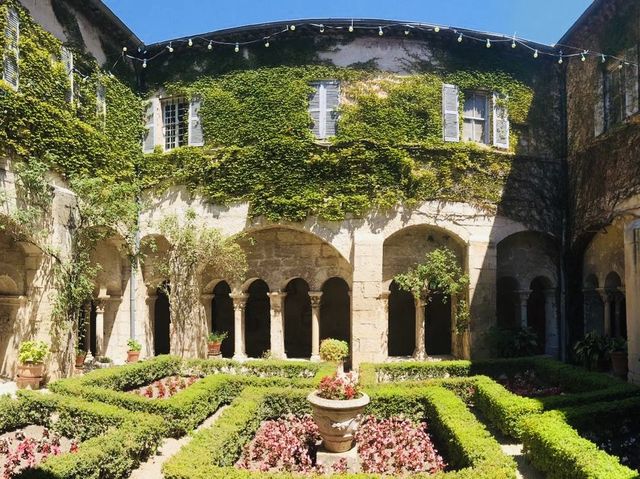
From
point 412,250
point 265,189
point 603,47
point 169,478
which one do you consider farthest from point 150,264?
point 603,47

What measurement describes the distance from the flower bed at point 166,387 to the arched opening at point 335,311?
713 cm

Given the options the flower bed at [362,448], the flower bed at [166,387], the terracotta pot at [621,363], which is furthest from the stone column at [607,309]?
the flower bed at [166,387]

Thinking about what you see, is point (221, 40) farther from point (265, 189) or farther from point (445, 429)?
point (445, 429)

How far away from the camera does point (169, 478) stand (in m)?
5.27

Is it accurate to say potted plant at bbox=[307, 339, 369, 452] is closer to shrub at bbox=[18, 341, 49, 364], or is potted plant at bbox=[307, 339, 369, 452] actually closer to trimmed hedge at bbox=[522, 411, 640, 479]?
trimmed hedge at bbox=[522, 411, 640, 479]

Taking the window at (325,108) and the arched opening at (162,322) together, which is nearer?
the window at (325,108)

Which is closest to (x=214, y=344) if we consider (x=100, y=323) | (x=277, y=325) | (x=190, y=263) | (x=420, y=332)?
(x=277, y=325)

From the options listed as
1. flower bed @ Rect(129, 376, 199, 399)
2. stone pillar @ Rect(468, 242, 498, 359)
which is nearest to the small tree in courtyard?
flower bed @ Rect(129, 376, 199, 399)

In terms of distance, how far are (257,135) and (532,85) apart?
782 centimetres

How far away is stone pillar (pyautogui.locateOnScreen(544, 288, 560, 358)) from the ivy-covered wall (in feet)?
6.50

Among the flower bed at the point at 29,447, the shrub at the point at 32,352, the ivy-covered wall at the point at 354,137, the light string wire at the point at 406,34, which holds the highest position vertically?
the light string wire at the point at 406,34

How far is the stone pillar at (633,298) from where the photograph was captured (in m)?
9.93

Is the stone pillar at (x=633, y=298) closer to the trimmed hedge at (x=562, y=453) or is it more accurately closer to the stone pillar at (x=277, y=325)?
the trimmed hedge at (x=562, y=453)

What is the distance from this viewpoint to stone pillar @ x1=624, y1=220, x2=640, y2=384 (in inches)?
391
